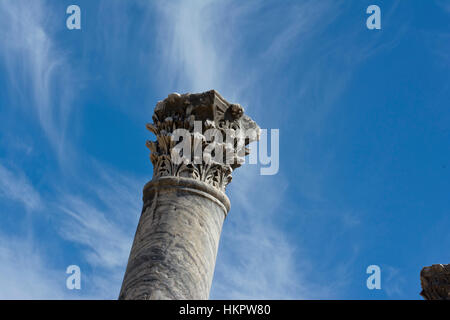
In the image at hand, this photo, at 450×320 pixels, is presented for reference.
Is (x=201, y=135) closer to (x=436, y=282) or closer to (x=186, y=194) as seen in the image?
(x=186, y=194)

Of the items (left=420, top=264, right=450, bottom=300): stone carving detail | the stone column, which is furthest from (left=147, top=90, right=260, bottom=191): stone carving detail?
(left=420, top=264, right=450, bottom=300): stone carving detail

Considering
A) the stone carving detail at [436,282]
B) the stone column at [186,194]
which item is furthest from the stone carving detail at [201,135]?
the stone carving detail at [436,282]

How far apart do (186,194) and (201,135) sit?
116 centimetres

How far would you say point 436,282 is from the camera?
37.8ft

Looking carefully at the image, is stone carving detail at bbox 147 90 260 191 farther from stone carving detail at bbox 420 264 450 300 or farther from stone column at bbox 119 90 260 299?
stone carving detail at bbox 420 264 450 300

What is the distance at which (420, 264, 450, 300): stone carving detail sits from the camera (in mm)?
11398

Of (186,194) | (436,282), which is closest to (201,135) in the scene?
(186,194)

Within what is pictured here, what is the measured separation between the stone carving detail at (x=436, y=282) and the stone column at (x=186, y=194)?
5.62 metres

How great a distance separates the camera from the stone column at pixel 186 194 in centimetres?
679
